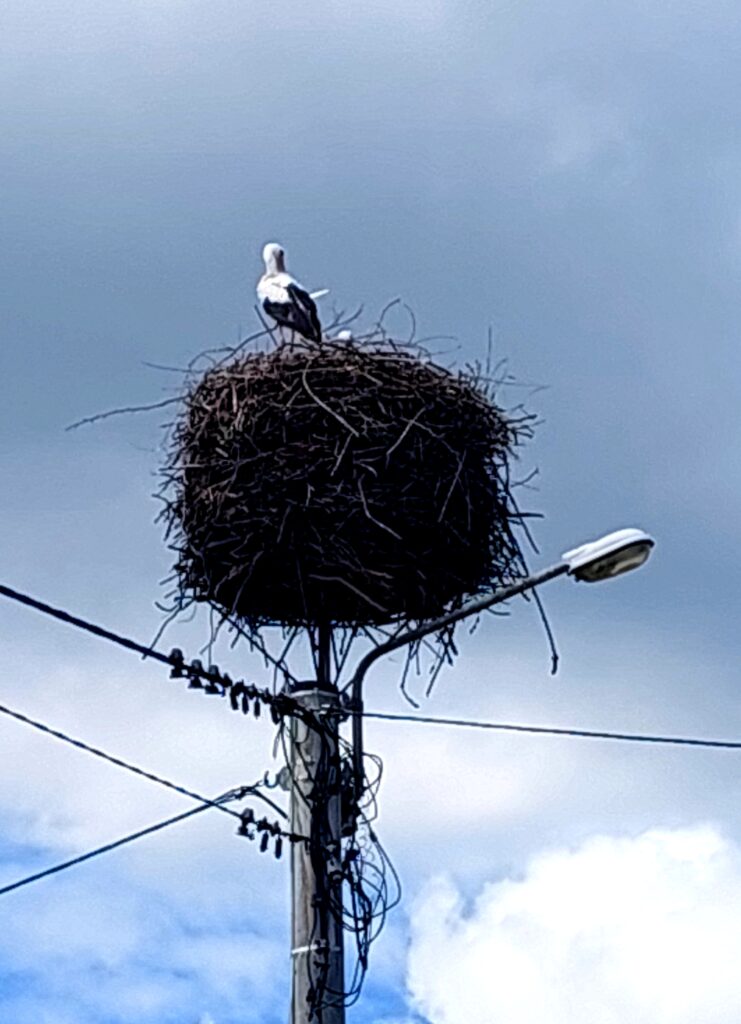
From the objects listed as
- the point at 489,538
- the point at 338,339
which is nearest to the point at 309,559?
the point at 489,538

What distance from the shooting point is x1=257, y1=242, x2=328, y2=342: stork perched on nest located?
30.1ft

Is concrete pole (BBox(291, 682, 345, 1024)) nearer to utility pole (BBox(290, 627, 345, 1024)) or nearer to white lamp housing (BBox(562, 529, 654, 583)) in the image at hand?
utility pole (BBox(290, 627, 345, 1024))

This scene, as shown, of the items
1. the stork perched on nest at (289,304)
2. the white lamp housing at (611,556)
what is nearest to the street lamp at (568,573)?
the white lamp housing at (611,556)

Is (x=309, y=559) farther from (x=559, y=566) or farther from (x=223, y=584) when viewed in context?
(x=559, y=566)

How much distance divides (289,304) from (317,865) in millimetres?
4175

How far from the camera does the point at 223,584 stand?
7.14 meters

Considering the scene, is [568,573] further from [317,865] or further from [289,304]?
[289,304]

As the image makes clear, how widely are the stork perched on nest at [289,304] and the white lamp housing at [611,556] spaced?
3044 millimetres

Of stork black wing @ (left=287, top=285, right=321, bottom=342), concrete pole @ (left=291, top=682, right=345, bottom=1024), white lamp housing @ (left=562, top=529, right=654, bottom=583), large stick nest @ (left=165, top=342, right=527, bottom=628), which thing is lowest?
concrete pole @ (left=291, top=682, right=345, bottom=1024)

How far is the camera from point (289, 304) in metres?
9.42

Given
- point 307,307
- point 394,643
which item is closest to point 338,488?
point 394,643

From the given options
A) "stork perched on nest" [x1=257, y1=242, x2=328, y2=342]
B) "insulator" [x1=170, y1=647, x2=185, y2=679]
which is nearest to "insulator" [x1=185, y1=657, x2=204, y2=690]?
"insulator" [x1=170, y1=647, x2=185, y2=679]

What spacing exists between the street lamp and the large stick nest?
→ 748 millimetres

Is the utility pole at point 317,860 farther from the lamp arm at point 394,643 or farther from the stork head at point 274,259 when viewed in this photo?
the stork head at point 274,259
